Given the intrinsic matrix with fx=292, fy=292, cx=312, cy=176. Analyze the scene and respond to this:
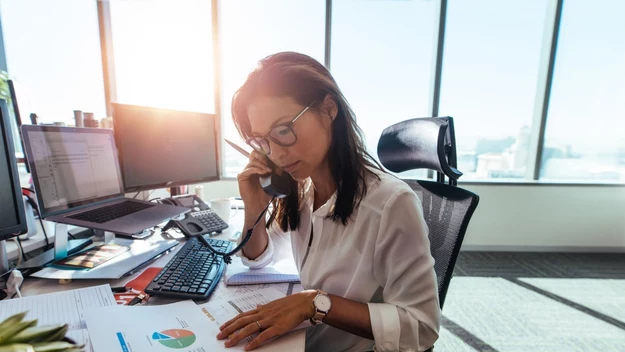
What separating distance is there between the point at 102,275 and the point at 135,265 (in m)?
0.08

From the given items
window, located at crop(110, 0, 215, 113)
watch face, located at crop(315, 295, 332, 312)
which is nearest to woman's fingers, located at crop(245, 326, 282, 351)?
watch face, located at crop(315, 295, 332, 312)

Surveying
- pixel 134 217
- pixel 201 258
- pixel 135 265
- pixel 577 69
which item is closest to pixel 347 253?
pixel 201 258

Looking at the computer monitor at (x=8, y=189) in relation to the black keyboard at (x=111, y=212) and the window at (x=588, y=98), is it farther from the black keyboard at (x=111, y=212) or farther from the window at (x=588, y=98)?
the window at (x=588, y=98)

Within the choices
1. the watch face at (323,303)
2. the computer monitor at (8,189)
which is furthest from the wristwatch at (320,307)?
the computer monitor at (8,189)

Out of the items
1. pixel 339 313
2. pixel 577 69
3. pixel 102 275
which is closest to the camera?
pixel 339 313

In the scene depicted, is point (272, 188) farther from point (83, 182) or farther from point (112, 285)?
point (83, 182)

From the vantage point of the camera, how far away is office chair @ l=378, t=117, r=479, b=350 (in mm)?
768

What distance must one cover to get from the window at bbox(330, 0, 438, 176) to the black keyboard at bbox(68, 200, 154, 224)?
7.48 ft

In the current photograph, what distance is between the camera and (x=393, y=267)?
67 centimetres

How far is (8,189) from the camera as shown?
0.73 m

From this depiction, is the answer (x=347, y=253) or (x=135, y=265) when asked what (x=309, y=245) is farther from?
(x=135, y=265)

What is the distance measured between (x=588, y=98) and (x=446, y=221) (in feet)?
11.0

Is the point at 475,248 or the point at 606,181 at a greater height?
the point at 606,181

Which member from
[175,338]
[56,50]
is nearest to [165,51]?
[56,50]
